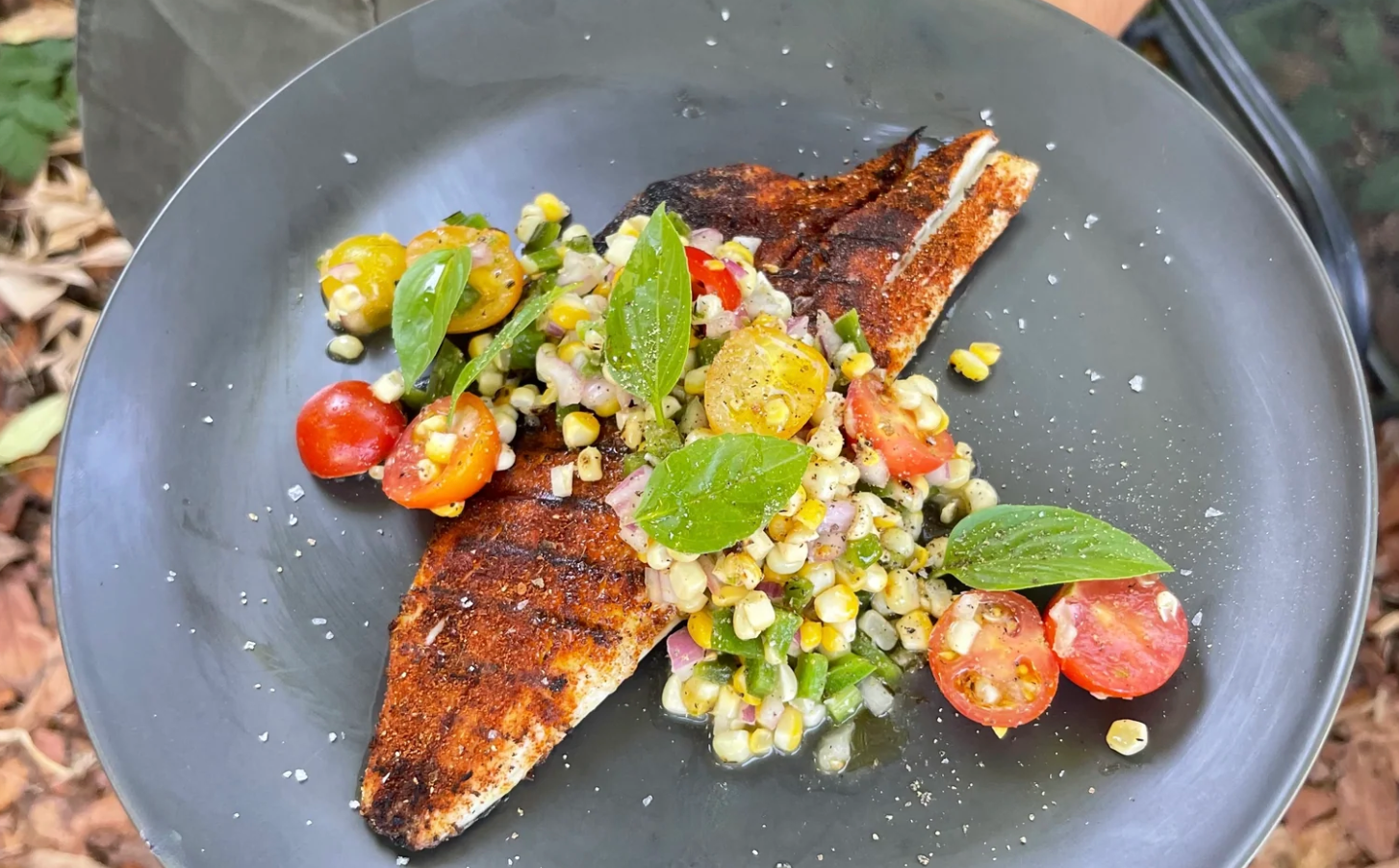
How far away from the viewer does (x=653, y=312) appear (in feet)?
5.78

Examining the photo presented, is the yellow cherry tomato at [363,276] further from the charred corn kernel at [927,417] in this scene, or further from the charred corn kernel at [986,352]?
the charred corn kernel at [986,352]

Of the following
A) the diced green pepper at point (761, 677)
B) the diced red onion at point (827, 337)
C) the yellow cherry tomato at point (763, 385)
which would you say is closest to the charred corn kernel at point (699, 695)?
the diced green pepper at point (761, 677)

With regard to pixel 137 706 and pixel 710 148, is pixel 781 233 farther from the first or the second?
pixel 137 706

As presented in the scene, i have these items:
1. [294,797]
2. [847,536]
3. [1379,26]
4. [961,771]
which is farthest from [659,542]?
[1379,26]

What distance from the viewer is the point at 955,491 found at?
2176 millimetres

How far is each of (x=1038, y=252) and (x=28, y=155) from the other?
3415mm

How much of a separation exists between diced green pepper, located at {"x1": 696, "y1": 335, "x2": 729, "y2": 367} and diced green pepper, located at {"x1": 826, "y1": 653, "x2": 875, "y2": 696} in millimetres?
725

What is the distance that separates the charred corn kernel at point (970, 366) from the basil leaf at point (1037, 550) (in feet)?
1.48

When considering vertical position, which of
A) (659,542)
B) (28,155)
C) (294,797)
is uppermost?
(659,542)

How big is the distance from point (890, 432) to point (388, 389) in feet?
3.91

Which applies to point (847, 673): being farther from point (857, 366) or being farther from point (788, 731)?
point (857, 366)

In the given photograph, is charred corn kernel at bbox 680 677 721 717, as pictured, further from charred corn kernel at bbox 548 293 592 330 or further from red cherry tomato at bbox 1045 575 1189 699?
charred corn kernel at bbox 548 293 592 330

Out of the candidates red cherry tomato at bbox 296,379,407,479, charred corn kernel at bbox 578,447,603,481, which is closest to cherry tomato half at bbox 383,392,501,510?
red cherry tomato at bbox 296,379,407,479

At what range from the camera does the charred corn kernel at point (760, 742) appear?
2000mm
